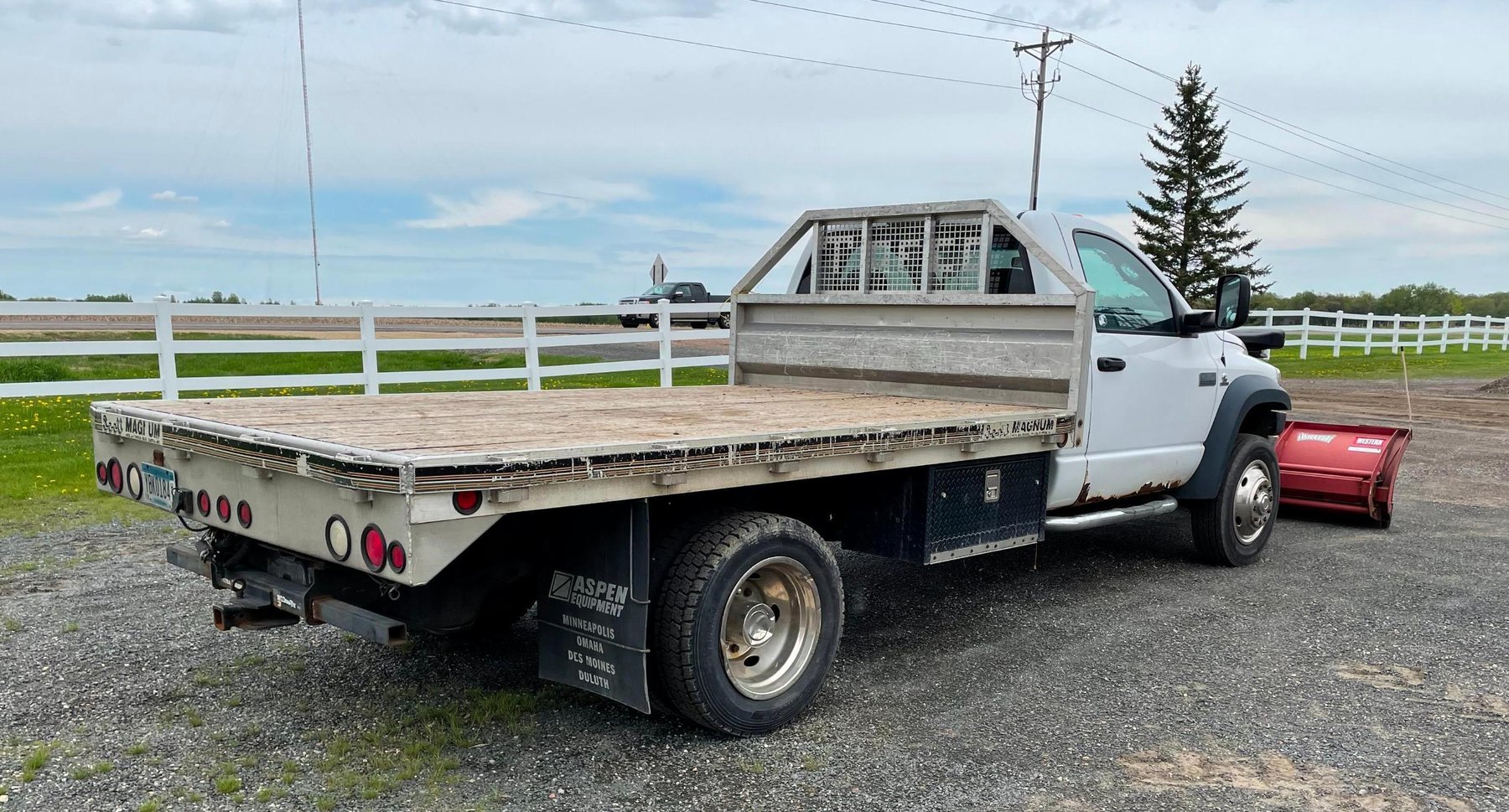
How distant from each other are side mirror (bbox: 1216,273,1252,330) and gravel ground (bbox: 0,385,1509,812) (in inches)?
A: 62.6

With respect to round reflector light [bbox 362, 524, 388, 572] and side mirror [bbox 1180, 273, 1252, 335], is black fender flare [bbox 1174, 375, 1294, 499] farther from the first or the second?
round reflector light [bbox 362, 524, 388, 572]

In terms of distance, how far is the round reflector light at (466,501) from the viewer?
10.6 feet

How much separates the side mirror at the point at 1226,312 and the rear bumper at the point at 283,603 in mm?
4768

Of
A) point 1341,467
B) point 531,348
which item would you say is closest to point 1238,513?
point 1341,467

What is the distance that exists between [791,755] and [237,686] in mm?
2414

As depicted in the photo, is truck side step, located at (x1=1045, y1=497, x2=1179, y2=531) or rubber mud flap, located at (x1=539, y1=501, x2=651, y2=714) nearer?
rubber mud flap, located at (x1=539, y1=501, x2=651, y2=714)

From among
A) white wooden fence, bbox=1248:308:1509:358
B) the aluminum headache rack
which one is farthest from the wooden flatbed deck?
white wooden fence, bbox=1248:308:1509:358

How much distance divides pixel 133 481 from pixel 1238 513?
6159 millimetres

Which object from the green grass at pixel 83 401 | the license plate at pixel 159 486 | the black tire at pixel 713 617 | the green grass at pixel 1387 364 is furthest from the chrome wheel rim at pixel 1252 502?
the green grass at pixel 1387 364

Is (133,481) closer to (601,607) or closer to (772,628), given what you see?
(601,607)

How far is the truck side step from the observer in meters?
5.81

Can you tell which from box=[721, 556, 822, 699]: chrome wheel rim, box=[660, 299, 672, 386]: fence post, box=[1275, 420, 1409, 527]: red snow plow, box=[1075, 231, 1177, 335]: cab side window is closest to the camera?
box=[721, 556, 822, 699]: chrome wheel rim

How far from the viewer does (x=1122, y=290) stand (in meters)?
6.43

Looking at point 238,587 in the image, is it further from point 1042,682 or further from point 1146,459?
point 1146,459
